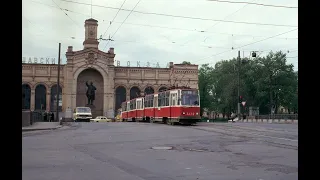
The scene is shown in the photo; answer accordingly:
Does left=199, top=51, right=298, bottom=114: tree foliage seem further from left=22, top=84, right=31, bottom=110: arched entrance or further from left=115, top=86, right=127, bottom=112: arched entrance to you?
left=22, top=84, right=31, bottom=110: arched entrance

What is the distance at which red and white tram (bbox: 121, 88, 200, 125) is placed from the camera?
1298 inches

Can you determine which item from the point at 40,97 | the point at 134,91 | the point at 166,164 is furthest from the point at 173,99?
the point at 40,97

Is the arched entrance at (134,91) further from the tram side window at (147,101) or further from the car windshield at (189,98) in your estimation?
the car windshield at (189,98)

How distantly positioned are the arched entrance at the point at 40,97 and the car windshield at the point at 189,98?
165 feet

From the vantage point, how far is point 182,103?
3291 centimetres

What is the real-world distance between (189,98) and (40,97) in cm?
5181

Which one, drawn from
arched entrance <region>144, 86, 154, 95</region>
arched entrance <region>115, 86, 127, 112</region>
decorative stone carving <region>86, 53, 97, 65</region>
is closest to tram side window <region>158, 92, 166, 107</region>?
decorative stone carving <region>86, 53, 97, 65</region>

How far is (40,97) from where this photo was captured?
7756cm

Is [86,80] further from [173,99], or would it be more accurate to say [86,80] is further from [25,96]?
[25,96]

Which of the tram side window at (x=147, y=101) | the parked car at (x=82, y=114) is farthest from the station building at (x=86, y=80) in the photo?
the tram side window at (x=147, y=101)

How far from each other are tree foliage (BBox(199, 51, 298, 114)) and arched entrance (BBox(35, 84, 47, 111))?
119 ft

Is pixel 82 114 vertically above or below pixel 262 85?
below
